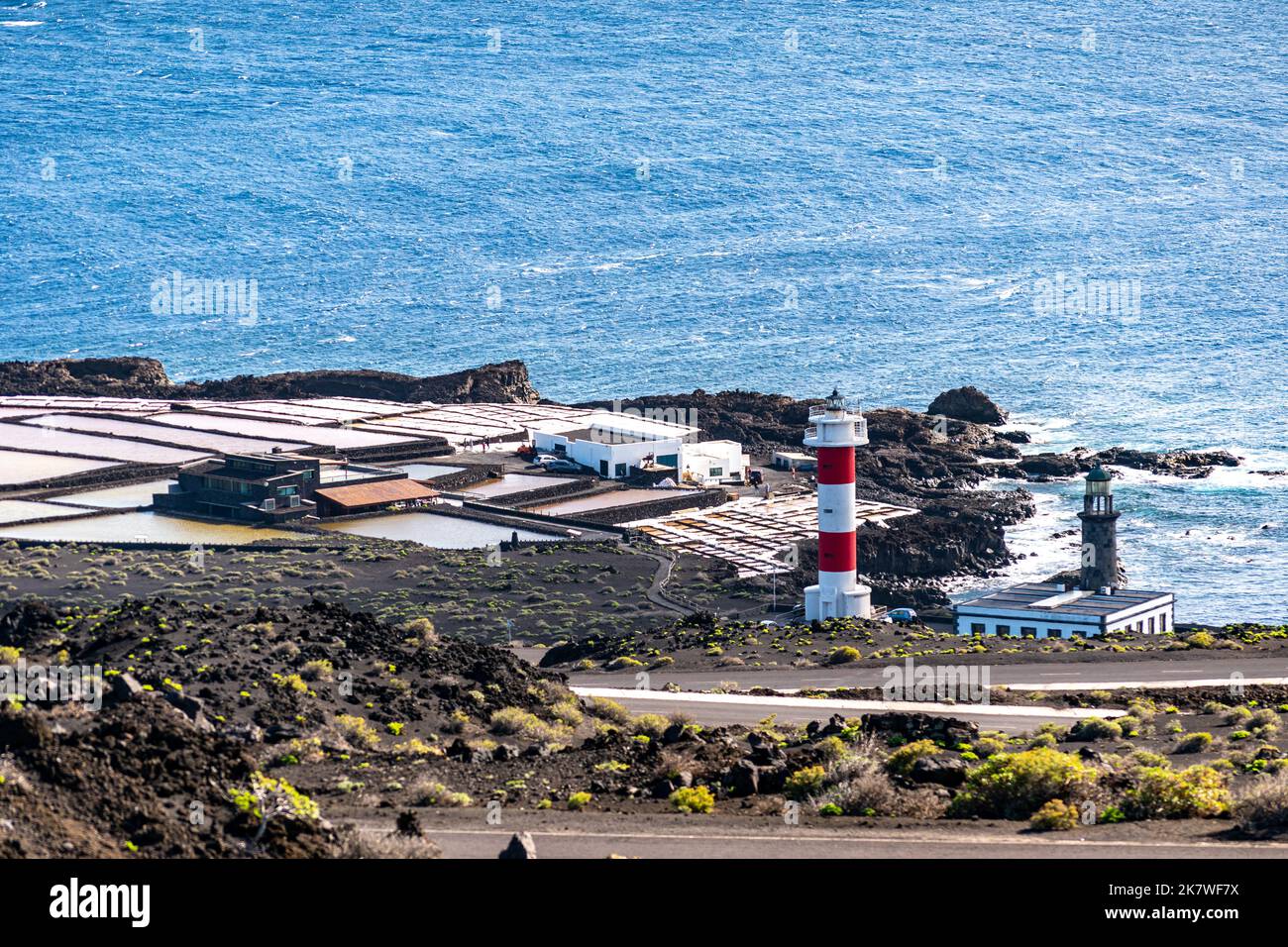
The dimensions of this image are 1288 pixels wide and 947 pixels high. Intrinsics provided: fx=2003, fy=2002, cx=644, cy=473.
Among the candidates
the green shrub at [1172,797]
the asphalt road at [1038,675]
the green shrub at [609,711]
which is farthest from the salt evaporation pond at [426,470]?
the green shrub at [1172,797]

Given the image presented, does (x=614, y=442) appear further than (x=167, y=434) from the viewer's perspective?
No

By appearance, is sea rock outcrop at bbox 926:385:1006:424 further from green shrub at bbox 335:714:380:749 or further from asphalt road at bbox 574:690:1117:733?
green shrub at bbox 335:714:380:749

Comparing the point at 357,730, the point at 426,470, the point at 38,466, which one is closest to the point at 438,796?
the point at 357,730

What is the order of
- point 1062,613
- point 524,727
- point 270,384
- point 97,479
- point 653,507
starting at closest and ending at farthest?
1. point 524,727
2. point 1062,613
3. point 653,507
4. point 97,479
5. point 270,384

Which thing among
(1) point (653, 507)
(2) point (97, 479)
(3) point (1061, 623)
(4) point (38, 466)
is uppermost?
(4) point (38, 466)

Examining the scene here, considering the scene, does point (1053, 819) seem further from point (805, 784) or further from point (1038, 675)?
point (1038, 675)
